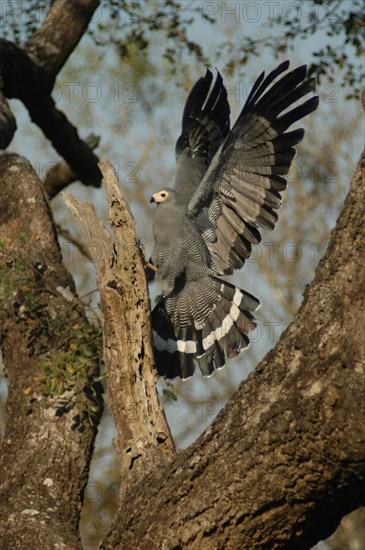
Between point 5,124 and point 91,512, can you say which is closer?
point 5,124

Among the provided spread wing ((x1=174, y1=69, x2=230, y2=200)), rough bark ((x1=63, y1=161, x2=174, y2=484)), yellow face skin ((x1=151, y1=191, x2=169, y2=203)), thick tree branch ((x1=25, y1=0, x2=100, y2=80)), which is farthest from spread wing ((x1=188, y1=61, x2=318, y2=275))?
thick tree branch ((x1=25, y1=0, x2=100, y2=80))

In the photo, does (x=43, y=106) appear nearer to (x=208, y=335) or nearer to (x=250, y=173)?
(x=250, y=173)

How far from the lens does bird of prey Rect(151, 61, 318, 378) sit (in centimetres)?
554

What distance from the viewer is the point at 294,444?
2.90 metres

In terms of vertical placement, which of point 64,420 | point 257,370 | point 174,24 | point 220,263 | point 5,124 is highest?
point 174,24

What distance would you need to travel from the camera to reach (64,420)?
463cm

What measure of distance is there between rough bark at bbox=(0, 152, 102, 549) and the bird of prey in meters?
1.03

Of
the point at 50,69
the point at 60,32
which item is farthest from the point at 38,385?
the point at 60,32

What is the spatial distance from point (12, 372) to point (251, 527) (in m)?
2.32

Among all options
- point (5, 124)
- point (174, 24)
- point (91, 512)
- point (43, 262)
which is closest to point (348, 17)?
point (174, 24)

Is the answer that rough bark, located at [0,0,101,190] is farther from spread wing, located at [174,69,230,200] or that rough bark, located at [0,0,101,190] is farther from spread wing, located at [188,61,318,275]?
spread wing, located at [188,61,318,275]

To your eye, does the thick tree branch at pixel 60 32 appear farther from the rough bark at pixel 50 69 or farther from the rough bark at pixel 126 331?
the rough bark at pixel 126 331

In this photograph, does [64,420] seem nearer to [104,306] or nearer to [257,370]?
[104,306]

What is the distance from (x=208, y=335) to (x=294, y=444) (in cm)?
313
